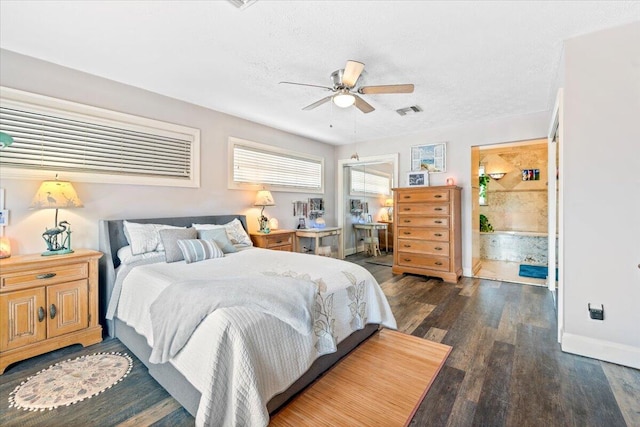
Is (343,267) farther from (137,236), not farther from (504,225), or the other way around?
(504,225)

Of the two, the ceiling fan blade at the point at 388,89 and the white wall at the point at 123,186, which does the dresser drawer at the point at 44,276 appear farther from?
the ceiling fan blade at the point at 388,89

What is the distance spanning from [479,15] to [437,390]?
269 cm

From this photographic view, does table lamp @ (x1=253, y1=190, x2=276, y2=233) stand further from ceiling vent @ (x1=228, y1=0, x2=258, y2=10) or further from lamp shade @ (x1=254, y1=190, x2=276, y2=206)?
ceiling vent @ (x1=228, y1=0, x2=258, y2=10)

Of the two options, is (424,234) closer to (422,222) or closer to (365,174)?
(422,222)

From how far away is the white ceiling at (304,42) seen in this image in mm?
1995

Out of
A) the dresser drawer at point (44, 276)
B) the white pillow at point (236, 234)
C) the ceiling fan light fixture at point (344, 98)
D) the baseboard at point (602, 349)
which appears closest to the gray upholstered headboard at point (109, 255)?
the dresser drawer at point (44, 276)

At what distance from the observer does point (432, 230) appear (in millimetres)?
4539

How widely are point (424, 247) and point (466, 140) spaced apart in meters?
1.96

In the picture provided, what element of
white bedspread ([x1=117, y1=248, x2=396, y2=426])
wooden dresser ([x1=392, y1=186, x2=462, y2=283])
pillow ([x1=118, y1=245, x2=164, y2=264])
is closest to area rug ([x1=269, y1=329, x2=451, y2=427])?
white bedspread ([x1=117, y1=248, x2=396, y2=426])

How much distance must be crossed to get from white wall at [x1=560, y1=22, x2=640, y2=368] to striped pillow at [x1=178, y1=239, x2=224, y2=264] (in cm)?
325

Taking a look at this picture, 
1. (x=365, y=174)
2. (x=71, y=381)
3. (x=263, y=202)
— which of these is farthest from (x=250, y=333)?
(x=365, y=174)

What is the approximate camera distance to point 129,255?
272cm

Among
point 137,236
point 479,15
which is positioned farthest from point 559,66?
point 137,236

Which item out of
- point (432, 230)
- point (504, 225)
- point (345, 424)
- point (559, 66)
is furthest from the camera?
point (504, 225)
